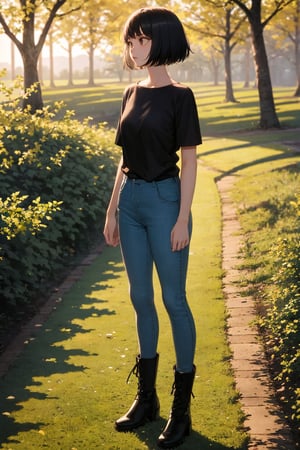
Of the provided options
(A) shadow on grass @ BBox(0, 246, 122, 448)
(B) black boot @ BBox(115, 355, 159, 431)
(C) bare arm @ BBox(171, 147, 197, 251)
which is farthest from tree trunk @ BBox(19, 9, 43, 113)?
(C) bare arm @ BBox(171, 147, 197, 251)

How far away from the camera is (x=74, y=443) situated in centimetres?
448

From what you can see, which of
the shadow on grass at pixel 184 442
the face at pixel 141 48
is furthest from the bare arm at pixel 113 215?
the shadow on grass at pixel 184 442

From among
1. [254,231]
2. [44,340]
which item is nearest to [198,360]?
[44,340]

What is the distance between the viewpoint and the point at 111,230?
Answer: 460cm

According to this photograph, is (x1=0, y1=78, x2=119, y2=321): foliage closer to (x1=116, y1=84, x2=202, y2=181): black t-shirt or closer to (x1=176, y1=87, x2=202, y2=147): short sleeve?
(x1=116, y1=84, x2=202, y2=181): black t-shirt

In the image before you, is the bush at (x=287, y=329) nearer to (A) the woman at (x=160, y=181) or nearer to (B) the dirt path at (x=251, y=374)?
(B) the dirt path at (x=251, y=374)

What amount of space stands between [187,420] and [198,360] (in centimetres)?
148

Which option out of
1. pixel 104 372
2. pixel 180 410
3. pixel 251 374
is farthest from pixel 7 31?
pixel 180 410

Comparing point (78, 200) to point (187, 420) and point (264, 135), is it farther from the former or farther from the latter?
point (264, 135)

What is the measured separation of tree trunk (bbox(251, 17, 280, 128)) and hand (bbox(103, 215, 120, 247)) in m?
21.8

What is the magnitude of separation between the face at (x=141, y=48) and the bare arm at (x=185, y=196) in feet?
1.69

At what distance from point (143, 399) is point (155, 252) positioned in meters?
0.95

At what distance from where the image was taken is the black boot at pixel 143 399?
14.9ft

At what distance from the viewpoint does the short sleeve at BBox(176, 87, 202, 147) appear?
404cm
